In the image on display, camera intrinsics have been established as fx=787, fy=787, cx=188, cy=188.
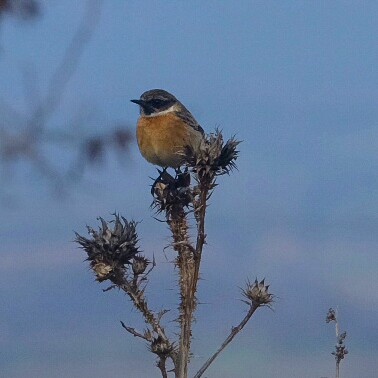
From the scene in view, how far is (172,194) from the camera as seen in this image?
17.6 ft

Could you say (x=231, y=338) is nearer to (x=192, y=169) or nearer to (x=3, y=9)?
(x=192, y=169)

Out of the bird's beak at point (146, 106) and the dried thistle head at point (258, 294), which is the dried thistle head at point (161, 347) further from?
the bird's beak at point (146, 106)

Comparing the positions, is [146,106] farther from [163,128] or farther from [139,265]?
[139,265]

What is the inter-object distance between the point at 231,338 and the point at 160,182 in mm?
1379

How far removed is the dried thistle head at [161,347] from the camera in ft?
15.2

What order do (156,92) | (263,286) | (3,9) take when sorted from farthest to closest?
(156,92)
(3,9)
(263,286)

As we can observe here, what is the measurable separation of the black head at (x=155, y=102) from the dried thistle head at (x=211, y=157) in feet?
13.7

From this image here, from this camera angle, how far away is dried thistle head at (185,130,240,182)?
4.98m

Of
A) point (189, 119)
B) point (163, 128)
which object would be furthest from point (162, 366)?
point (189, 119)

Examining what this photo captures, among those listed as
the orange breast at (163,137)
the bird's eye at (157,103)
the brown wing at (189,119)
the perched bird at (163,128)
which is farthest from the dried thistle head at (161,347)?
the bird's eye at (157,103)

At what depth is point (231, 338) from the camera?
15.9 feet

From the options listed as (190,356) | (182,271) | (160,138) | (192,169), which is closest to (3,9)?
(160,138)

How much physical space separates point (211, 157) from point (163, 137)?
364 centimetres

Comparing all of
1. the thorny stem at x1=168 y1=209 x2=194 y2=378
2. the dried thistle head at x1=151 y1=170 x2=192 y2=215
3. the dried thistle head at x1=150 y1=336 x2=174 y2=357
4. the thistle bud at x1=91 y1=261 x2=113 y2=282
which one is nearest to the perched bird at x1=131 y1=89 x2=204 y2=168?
the dried thistle head at x1=151 y1=170 x2=192 y2=215
